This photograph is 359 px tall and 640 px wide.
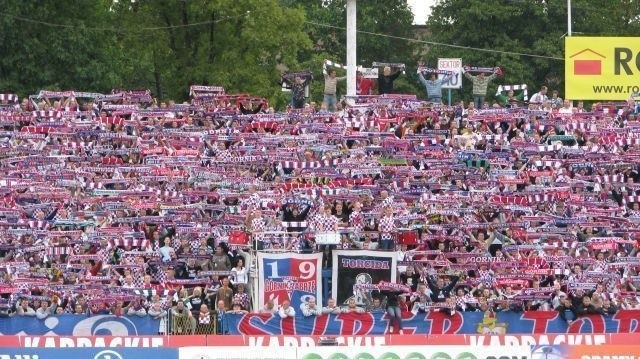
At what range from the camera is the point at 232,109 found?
154ft

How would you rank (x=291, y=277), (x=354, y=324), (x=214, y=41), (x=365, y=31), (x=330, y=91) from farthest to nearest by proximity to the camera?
(x=365, y=31) < (x=214, y=41) < (x=330, y=91) < (x=291, y=277) < (x=354, y=324)

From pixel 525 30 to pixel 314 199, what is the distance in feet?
128

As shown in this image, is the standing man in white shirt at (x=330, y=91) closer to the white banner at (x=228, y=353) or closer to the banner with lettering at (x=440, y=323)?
the banner with lettering at (x=440, y=323)

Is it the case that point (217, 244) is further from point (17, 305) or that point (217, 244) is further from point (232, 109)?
point (232, 109)

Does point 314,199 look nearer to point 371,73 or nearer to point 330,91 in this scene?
point 330,91

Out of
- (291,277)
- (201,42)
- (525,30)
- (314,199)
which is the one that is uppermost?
(525,30)

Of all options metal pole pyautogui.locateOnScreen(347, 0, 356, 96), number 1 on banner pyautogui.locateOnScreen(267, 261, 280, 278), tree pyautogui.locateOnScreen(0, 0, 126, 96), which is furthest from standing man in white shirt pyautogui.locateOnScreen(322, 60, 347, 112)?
tree pyautogui.locateOnScreen(0, 0, 126, 96)

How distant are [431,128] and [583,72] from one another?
9.37m

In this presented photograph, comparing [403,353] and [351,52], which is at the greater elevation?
[351,52]

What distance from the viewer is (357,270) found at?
122ft

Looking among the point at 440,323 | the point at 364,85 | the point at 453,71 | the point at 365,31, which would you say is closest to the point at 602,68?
the point at 453,71

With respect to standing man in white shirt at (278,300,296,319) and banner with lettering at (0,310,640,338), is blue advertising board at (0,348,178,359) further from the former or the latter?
standing man in white shirt at (278,300,296,319)

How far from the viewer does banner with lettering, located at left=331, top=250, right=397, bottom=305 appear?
37.0 metres

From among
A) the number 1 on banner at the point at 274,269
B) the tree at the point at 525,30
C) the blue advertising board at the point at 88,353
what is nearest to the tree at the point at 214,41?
the tree at the point at 525,30
